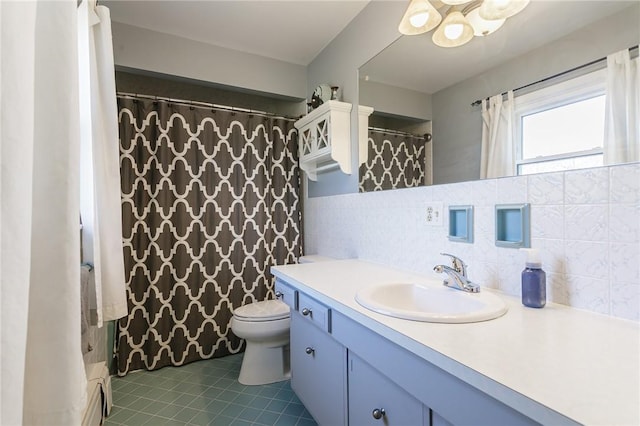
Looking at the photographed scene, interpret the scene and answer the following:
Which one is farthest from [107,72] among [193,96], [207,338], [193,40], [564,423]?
[564,423]

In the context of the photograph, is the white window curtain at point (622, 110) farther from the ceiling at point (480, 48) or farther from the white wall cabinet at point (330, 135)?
the white wall cabinet at point (330, 135)

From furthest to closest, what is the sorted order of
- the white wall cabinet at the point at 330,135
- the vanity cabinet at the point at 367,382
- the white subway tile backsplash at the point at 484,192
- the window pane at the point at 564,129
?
the white wall cabinet at the point at 330,135 < the white subway tile backsplash at the point at 484,192 < the window pane at the point at 564,129 < the vanity cabinet at the point at 367,382

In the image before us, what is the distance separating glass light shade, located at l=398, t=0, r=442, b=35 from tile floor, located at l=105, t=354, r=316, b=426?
2083 millimetres

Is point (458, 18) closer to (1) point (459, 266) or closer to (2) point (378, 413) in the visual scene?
(1) point (459, 266)

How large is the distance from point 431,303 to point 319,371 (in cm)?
58

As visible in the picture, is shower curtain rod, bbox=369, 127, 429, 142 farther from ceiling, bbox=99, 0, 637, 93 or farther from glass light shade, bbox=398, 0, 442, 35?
glass light shade, bbox=398, 0, 442, 35

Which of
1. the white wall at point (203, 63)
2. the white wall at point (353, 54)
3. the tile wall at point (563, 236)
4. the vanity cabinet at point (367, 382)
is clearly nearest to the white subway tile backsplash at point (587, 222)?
the tile wall at point (563, 236)

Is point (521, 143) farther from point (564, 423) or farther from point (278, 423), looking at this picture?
point (278, 423)

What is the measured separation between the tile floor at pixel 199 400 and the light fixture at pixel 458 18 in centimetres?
203

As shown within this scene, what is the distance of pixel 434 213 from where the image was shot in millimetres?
1445

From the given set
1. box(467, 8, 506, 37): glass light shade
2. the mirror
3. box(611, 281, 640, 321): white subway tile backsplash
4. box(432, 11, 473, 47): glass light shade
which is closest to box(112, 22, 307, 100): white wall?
the mirror

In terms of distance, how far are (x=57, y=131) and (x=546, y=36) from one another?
1448 millimetres

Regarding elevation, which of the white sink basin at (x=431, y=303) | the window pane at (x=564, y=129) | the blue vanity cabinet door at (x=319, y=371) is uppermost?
the window pane at (x=564, y=129)

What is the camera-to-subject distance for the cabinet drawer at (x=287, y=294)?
59.2 inches
